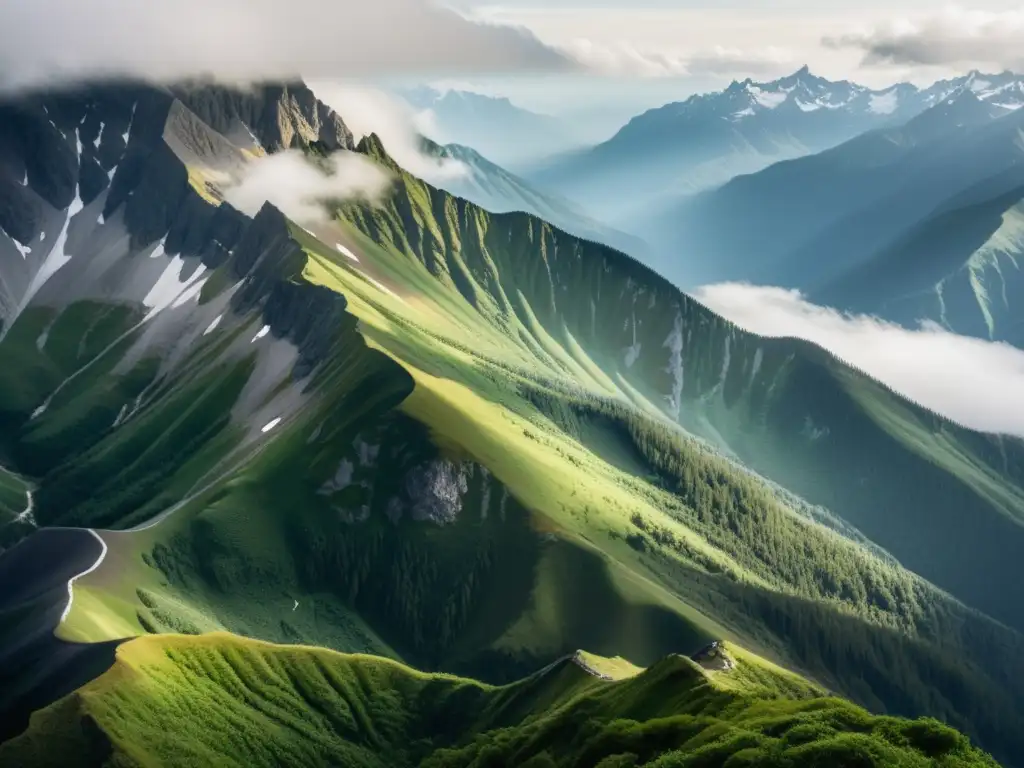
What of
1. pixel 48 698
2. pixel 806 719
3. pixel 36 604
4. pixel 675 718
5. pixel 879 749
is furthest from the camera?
pixel 36 604

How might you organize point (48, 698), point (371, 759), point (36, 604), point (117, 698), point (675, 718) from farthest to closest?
1. point (36, 604)
2. point (371, 759)
3. point (48, 698)
4. point (117, 698)
5. point (675, 718)

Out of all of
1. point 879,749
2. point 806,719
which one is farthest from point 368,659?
point 879,749

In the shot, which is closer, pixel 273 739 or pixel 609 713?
pixel 609 713

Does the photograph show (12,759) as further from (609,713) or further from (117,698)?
(609,713)

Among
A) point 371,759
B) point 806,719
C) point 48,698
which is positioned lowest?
point 48,698

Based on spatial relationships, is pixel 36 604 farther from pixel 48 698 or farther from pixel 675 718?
pixel 675 718

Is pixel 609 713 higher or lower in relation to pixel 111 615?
higher
